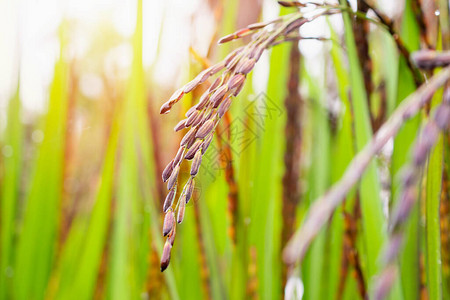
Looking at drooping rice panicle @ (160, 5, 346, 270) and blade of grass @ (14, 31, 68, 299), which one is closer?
drooping rice panicle @ (160, 5, 346, 270)

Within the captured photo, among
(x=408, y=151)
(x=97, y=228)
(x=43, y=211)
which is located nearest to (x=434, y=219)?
(x=408, y=151)

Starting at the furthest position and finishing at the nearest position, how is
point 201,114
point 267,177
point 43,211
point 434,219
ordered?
point 43,211
point 267,177
point 434,219
point 201,114

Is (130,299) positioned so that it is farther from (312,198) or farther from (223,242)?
(312,198)

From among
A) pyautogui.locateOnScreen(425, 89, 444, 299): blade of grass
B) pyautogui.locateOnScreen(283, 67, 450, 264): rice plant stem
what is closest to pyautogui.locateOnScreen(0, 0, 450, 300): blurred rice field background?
Answer: pyautogui.locateOnScreen(425, 89, 444, 299): blade of grass

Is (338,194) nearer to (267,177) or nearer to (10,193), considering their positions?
(267,177)

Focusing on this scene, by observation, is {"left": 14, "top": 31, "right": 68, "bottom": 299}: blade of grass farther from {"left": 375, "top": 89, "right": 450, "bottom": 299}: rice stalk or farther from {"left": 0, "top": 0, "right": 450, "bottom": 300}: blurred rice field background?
{"left": 375, "top": 89, "right": 450, "bottom": 299}: rice stalk

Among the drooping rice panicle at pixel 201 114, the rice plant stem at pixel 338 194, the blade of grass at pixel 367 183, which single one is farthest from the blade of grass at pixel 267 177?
the rice plant stem at pixel 338 194

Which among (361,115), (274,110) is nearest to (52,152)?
(274,110)
